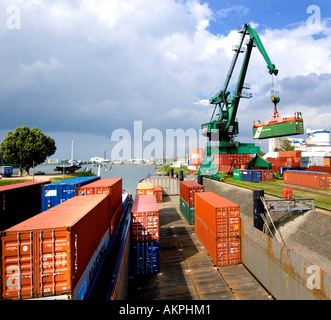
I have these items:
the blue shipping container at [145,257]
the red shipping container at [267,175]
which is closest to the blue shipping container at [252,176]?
the red shipping container at [267,175]

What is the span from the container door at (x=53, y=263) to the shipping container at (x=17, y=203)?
9577 millimetres

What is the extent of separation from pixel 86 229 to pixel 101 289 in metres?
3.29

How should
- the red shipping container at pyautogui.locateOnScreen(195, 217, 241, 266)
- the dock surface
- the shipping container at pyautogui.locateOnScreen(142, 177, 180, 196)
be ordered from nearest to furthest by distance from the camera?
the dock surface < the red shipping container at pyautogui.locateOnScreen(195, 217, 241, 266) < the shipping container at pyautogui.locateOnScreen(142, 177, 180, 196)

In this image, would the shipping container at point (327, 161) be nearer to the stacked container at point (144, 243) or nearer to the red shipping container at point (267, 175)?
the red shipping container at point (267, 175)

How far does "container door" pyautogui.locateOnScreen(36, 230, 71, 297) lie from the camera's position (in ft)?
20.1

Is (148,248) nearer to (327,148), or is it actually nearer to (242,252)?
(242,252)

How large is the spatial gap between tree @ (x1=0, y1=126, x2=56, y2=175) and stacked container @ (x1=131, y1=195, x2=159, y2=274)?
184 feet

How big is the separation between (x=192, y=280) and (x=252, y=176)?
100ft

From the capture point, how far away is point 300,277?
907 cm

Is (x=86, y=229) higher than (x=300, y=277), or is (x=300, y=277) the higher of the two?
(x=86, y=229)

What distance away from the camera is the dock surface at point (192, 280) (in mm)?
11422

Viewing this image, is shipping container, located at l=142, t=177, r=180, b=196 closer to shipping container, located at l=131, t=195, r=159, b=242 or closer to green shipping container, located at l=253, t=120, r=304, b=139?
green shipping container, located at l=253, t=120, r=304, b=139

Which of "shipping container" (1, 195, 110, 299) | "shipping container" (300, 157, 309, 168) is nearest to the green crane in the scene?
"shipping container" (300, 157, 309, 168)

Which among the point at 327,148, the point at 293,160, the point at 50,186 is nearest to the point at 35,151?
the point at 50,186
